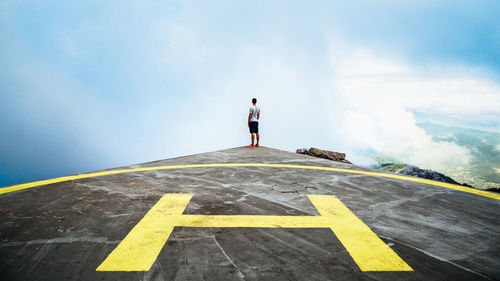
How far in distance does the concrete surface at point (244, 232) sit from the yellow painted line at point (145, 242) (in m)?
0.05

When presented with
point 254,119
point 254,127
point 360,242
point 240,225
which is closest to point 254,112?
point 254,119

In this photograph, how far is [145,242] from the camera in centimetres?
193

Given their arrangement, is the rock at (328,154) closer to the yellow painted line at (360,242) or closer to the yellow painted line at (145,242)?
the yellow painted line at (360,242)

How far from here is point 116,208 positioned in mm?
2592

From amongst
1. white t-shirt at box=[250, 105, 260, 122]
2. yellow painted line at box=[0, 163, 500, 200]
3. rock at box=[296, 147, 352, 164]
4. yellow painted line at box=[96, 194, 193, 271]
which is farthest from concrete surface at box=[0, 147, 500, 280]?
white t-shirt at box=[250, 105, 260, 122]

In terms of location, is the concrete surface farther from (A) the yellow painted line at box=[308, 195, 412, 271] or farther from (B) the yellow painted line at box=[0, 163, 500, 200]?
(B) the yellow painted line at box=[0, 163, 500, 200]

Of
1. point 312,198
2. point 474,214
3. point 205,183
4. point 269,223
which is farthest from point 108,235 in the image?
point 474,214

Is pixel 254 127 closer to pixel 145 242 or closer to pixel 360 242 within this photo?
pixel 360 242

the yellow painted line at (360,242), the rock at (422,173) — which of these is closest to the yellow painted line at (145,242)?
the yellow painted line at (360,242)

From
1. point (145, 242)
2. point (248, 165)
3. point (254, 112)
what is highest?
point (254, 112)

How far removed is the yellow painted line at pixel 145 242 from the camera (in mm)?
1662

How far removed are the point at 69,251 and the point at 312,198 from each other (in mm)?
2435

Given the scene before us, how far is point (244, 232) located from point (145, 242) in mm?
786

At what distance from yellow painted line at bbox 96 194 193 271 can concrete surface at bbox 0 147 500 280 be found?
0.18ft
